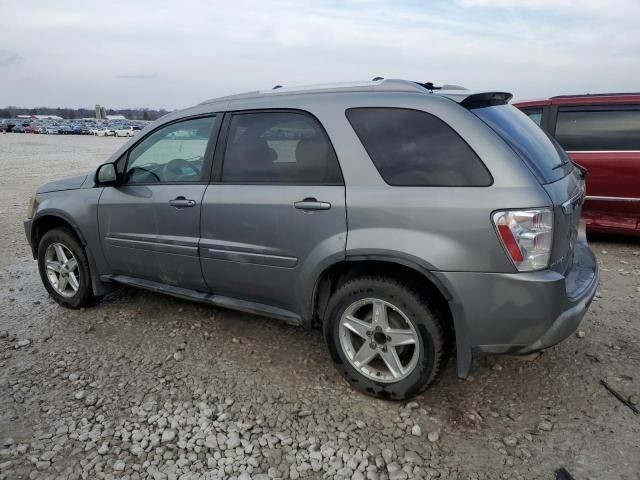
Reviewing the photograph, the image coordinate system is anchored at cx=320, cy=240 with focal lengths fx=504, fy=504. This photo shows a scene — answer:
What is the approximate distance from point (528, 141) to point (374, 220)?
1.02m

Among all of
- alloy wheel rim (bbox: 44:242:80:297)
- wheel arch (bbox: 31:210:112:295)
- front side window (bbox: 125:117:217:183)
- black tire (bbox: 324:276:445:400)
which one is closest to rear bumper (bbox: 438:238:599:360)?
black tire (bbox: 324:276:445:400)

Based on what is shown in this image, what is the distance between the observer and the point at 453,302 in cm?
263

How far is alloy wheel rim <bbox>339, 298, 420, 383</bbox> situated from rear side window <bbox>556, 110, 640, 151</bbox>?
4345 millimetres

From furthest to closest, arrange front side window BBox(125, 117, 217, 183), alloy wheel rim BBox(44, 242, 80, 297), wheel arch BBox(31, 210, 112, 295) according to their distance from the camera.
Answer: alloy wheel rim BBox(44, 242, 80, 297) < wheel arch BBox(31, 210, 112, 295) < front side window BBox(125, 117, 217, 183)

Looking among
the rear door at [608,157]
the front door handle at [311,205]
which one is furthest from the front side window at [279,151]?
the rear door at [608,157]

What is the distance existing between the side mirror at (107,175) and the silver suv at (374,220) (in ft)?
0.04

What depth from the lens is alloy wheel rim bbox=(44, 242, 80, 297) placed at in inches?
173

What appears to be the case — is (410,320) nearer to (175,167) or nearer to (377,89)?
(377,89)

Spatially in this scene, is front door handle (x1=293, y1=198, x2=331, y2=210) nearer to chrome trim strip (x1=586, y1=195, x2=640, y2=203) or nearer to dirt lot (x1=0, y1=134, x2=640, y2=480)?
dirt lot (x1=0, y1=134, x2=640, y2=480)

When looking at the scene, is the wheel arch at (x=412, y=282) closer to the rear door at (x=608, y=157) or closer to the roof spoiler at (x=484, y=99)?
the roof spoiler at (x=484, y=99)

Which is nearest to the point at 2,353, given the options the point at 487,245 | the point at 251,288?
the point at 251,288

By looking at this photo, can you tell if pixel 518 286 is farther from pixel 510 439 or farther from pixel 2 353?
pixel 2 353

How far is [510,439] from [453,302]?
2.56 feet

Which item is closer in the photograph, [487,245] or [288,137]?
[487,245]
